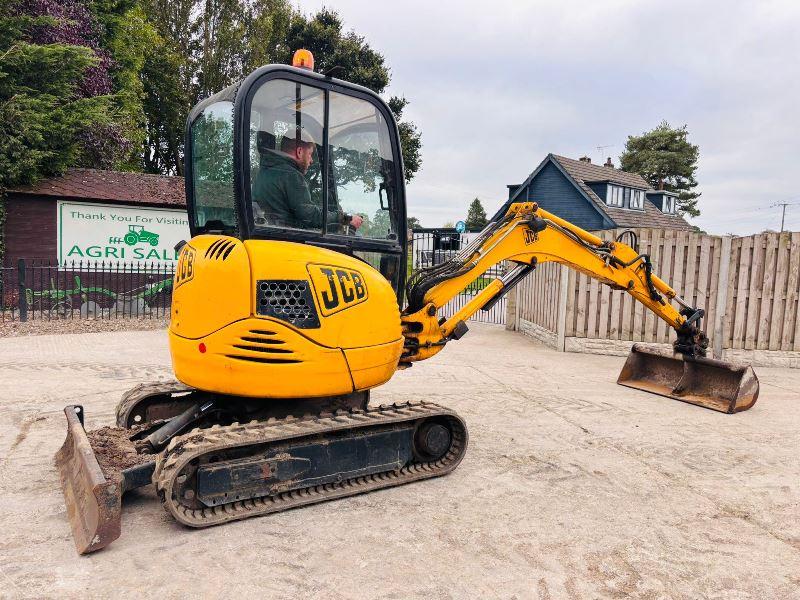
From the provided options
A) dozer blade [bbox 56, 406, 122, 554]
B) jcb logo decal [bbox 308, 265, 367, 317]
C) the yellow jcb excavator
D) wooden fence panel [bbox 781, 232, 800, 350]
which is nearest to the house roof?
the yellow jcb excavator

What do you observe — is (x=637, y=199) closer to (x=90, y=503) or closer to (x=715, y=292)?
(x=715, y=292)

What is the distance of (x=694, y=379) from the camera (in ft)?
21.9

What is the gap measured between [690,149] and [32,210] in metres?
53.2

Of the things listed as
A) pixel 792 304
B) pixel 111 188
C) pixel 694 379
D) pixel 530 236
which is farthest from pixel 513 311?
pixel 111 188

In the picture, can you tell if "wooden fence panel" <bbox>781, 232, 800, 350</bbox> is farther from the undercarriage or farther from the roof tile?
the roof tile

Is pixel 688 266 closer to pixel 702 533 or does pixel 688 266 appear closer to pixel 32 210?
pixel 702 533

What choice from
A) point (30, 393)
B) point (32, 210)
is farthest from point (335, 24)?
point (30, 393)

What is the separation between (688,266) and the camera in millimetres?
9094

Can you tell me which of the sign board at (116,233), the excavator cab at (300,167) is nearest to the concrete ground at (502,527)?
the excavator cab at (300,167)

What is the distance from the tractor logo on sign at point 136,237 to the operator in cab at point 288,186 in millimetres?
12116

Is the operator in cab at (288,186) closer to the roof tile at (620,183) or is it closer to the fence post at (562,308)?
the fence post at (562,308)

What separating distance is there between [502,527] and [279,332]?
1744mm

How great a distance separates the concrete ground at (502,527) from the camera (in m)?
2.71

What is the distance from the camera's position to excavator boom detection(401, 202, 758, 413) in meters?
4.61
